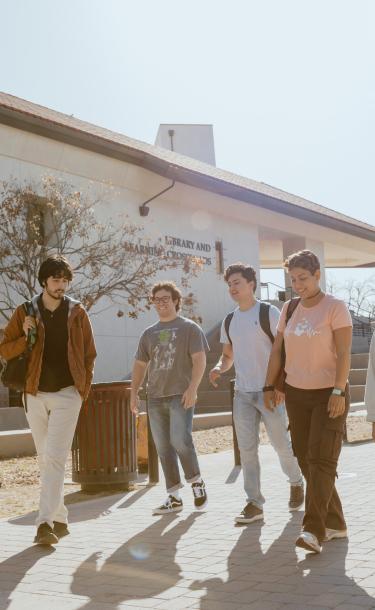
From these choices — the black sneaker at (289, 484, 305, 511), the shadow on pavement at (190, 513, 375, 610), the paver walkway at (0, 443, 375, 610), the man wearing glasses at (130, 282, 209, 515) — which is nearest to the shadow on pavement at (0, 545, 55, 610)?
the paver walkway at (0, 443, 375, 610)

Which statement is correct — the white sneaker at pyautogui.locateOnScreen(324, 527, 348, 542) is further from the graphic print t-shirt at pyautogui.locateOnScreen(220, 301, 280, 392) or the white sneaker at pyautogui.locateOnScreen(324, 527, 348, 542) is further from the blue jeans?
the blue jeans

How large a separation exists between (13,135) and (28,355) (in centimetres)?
1425

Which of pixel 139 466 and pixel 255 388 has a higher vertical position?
pixel 255 388

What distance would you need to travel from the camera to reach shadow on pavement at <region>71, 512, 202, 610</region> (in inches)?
189

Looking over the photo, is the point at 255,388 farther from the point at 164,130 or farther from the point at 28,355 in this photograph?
the point at 164,130

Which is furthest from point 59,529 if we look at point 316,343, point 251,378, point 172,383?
point 316,343

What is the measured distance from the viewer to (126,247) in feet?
65.0

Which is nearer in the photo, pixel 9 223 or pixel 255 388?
pixel 255 388

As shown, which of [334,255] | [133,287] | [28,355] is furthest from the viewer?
[334,255]

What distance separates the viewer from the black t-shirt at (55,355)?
6.48 meters

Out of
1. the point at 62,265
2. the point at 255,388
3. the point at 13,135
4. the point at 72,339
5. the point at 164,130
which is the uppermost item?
the point at 164,130

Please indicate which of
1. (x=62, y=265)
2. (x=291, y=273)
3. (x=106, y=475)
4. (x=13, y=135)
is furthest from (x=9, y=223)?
(x=291, y=273)

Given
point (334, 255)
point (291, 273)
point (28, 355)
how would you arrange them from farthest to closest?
point (334, 255) → point (28, 355) → point (291, 273)

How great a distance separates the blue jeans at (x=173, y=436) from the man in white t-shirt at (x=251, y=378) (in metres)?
0.48
